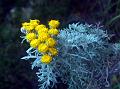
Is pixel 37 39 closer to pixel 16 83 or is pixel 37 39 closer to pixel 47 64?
pixel 47 64

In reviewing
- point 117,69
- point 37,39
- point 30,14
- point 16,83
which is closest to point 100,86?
point 117,69

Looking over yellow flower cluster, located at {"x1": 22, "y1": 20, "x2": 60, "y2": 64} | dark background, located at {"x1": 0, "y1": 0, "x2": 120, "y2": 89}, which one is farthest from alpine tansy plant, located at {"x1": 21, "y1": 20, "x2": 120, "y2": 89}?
dark background, located at {"x1": 0, "y1": 0, "x2": 120, "y2": 89}

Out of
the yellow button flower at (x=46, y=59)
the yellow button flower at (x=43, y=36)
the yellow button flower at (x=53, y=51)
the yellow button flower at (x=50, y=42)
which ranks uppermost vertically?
the yellow button flower at (x=43, y=36)

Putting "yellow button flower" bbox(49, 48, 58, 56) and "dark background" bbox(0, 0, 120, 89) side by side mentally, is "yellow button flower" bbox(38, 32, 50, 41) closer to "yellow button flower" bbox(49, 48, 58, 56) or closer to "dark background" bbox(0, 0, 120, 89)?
"yellow button flower" bbox(49, 48, 58, 56)

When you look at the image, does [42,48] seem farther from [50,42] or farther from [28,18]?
[28,18]

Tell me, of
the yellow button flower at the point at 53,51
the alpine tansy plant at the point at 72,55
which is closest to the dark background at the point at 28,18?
the alpine tansy plant at the point at 72,55

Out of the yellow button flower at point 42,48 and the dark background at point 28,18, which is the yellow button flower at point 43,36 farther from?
the dark background at point 28,18
